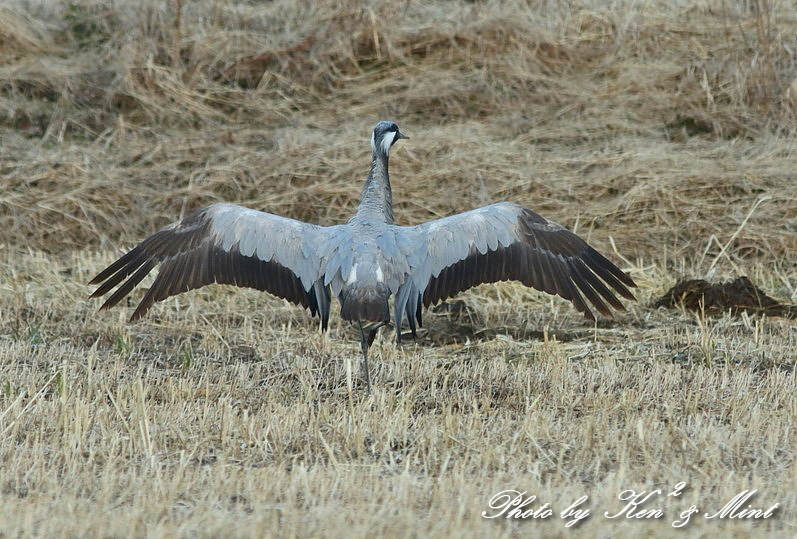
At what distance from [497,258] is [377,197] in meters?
0.84

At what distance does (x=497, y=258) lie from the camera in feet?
23.2

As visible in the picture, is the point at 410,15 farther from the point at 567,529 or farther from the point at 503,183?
the point at 567,529

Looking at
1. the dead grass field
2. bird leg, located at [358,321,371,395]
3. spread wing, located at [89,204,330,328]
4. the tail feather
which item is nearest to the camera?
the dead grass field

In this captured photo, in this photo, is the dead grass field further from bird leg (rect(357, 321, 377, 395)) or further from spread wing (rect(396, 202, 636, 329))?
spread wing (rect(396, 202, 636, 329))

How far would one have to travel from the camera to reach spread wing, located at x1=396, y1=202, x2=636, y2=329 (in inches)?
275

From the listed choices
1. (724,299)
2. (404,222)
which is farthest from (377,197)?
(404,222)

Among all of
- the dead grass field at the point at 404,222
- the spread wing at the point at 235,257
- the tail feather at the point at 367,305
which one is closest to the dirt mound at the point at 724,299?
the dead grass field at the point at 404,222

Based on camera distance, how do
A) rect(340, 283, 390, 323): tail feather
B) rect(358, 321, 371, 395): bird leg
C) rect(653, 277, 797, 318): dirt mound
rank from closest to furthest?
1. rect(340, 283, 390, 323): tail feather
2. rect(358, 321, 371, 395): bird leg
3. rect(653, 277, 797, 318): dirt mound

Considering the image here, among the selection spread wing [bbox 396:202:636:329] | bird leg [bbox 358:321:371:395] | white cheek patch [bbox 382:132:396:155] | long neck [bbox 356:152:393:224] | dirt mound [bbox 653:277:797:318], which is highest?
white cheek patch [bbox 382:132:396:155]

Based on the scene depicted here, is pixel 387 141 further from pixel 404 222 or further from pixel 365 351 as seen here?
pixel 404 222

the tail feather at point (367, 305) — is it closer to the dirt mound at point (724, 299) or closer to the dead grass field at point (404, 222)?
the dead grass field at point (404, 222)

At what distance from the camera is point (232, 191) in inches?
458

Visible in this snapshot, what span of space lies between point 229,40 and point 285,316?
19.8 ft

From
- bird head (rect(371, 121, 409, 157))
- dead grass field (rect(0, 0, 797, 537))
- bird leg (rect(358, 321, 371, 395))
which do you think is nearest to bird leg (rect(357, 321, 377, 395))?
bird leg (rect(358, 321, 371, 395))
